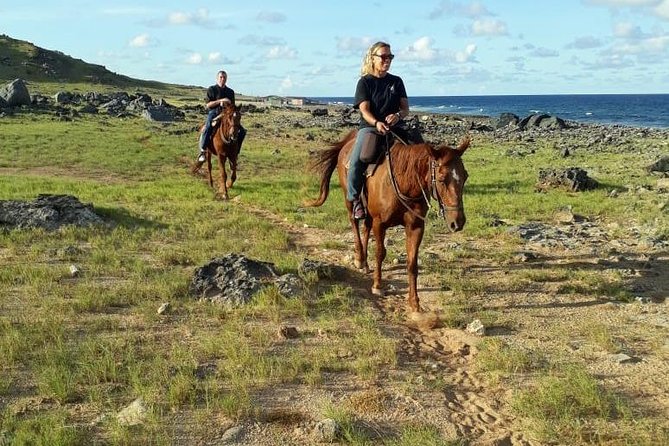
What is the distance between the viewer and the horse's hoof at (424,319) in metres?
6.88

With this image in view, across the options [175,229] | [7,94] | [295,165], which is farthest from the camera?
[7,94]

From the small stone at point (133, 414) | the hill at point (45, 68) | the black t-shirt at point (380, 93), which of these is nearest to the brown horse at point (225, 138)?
the black t-shirt at point (380, 93)

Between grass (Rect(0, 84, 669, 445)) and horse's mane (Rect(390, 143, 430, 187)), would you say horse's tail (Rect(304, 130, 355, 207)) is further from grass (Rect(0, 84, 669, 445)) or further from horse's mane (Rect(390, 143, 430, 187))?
horse's mane (Rect(390, 143, 430, 187))

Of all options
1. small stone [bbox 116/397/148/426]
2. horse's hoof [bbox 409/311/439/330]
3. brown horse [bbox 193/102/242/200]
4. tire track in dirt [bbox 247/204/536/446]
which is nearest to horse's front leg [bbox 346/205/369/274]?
tire track in dirt [bbox 247/204/536/446]

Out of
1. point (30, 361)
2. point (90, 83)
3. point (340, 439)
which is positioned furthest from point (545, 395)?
point (90, 83)

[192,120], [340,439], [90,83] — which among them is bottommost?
[340,439]

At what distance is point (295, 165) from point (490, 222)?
41.8 ft

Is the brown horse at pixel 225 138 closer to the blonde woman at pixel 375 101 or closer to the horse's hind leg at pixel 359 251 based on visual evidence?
the horse's hind leg at pixel 359 251

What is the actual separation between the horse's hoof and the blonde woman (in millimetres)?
A: 2124

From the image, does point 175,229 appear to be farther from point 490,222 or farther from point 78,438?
point 78,438

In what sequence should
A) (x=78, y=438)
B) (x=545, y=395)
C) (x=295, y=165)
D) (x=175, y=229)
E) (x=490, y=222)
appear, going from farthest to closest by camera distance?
1. (x=295, y=165)
2. (x=490, y=222)
3. (x=175, y=229)
4. (x=545, y=395)
5. (x=78, y=438)

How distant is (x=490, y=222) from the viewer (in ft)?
41.5

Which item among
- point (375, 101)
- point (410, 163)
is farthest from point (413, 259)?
point (375, 101)

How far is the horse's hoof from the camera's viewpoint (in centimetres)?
688
